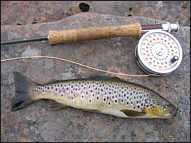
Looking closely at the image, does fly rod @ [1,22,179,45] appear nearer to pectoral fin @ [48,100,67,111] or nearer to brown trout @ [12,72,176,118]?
brown trout @ [12,72,176,118]

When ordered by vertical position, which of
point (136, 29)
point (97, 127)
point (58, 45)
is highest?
point (136, 29)

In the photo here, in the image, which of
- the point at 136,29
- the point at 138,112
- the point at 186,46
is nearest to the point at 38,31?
the point at 136,29

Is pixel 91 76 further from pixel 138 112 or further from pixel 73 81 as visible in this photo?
pixel 138 112

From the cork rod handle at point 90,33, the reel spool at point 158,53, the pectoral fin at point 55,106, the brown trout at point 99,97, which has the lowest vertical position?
the pectoral fin at point 55,106

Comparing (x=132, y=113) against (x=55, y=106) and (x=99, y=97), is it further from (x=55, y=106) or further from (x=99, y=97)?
(x=55, y=106)

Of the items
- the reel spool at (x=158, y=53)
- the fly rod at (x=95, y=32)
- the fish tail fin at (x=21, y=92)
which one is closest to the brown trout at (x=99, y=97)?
the fish tail fin at (x=21, y=92)

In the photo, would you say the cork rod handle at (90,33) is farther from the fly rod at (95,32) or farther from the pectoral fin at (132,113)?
the pectoral fin at (132,113)

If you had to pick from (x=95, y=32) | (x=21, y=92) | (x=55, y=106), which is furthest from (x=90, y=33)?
(x=21, y=92)

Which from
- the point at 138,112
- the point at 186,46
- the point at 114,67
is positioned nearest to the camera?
the point at 138,112
